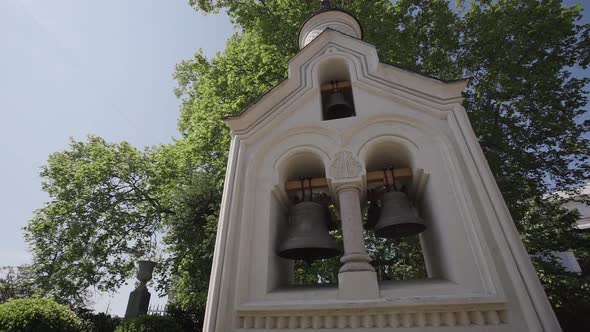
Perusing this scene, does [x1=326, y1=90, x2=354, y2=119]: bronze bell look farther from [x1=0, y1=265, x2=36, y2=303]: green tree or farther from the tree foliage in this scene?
[x1=0, y1=265, x2=36, y2=303]: green tree

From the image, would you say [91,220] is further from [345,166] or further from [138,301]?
[345,166]

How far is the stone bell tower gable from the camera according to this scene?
7.60ft

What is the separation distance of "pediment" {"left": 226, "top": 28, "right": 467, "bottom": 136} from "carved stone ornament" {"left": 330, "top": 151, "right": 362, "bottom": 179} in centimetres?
95

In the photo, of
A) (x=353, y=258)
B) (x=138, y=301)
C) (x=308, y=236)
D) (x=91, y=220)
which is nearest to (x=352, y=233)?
(x=353, y=258)

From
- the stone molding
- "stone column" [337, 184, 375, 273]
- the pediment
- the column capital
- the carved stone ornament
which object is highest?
the pediment

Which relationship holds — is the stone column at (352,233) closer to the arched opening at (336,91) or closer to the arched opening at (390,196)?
the arched opening at (390,196)

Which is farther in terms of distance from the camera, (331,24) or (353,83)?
(331,24)

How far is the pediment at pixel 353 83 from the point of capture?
3338 mm

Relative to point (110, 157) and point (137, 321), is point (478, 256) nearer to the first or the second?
point (137, 321)

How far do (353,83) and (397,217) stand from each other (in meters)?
1.74

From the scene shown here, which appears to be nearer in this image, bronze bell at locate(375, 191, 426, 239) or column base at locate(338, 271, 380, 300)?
column base at locate(338, 271, 380, 300)

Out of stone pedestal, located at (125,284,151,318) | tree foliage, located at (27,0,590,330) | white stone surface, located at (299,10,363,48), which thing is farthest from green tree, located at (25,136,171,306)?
white stone surface, located at (299,10,363,48)

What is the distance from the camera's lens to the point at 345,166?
3.15 meters

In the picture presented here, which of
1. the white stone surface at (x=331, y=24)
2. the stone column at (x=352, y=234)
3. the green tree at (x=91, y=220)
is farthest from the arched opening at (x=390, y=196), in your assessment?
the green tree at (x=91, y=220)
